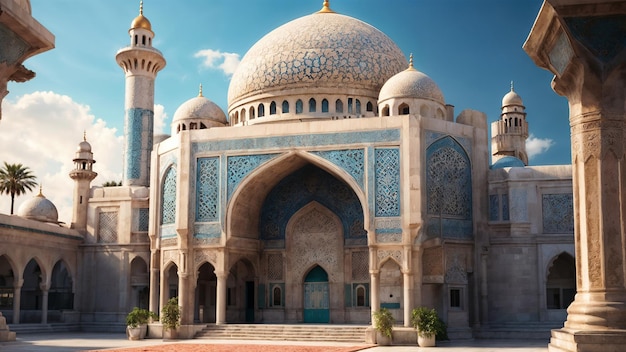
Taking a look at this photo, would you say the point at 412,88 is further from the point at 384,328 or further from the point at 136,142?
the point at 136,142

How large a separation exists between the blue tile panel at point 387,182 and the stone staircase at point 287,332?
10.3 feet

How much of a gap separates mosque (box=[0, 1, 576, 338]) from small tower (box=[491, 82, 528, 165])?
40.8 ft

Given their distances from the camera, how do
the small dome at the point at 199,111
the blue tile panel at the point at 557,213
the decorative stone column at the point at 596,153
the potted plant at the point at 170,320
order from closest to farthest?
1. the decorative stone column at the point at 596,153
2. the potted plant at the point at 170,320
3. the blue tile panel at the point at 557,213
4. the small dome at the point at 199,111

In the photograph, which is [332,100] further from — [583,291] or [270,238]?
[583,291]

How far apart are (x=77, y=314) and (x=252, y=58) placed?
34.2 feet

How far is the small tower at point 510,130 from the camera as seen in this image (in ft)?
121

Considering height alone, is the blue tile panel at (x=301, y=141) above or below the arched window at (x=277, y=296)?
above

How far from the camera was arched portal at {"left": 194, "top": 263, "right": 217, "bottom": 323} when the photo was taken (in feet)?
80.9

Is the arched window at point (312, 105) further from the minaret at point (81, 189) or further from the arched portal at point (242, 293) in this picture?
the minaret at point (81, 189)

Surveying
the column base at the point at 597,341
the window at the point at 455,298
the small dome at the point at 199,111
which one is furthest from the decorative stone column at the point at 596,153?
the small dome at the point at 199,111

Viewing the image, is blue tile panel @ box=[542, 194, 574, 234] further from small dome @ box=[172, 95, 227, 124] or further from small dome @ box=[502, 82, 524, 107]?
small dome @ box=[502, 82, 524, 107]

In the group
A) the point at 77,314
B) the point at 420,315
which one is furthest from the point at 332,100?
the point at 77,314

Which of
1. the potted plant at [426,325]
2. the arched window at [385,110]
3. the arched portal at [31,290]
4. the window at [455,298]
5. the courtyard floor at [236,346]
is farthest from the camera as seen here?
the arched portal at [31,290]

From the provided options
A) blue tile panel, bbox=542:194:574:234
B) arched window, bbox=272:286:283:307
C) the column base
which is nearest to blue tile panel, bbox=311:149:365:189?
arched window, bbox=272:286:283:307
